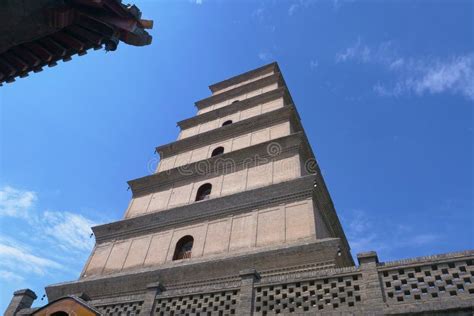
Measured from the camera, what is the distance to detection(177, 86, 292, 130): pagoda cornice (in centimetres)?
2051

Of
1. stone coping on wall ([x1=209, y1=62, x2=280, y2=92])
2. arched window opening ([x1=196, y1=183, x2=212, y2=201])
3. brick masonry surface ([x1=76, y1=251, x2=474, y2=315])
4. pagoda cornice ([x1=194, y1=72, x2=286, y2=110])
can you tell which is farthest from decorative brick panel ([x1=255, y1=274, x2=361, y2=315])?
stone coping on wall ([x1=209, y1=62, x2=280, y2=92])

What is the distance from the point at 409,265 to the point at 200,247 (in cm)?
773

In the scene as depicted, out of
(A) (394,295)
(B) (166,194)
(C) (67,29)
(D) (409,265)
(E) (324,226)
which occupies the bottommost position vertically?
(A) (394,295)

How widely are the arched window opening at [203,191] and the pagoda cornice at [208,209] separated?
3.76ft

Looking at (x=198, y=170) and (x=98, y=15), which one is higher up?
(x=198, y=170)

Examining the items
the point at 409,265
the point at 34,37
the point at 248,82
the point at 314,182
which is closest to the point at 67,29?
the point at 34,37

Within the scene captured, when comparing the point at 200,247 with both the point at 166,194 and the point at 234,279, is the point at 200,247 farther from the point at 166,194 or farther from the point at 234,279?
the point at 166,194

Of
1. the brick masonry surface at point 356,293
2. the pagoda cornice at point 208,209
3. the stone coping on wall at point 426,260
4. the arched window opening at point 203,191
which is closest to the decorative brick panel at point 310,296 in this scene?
the brick masonry surface at point 356,293

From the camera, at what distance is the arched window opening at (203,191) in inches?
619

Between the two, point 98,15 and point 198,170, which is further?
point 198,170

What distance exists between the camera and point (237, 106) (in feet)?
69.1

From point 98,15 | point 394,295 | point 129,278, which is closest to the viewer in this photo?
point 394,295

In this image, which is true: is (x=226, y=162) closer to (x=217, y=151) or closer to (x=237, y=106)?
(x=217, y=151)

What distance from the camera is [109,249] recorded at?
593 inches
